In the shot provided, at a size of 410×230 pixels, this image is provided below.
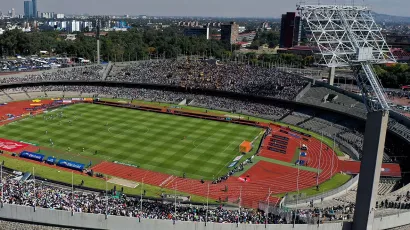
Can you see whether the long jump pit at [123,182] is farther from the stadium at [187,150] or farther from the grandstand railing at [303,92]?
the grandstand railing at [303,92]

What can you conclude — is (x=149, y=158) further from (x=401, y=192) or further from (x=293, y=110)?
(x=293, y=110)

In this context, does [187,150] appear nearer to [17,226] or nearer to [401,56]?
[17,226]

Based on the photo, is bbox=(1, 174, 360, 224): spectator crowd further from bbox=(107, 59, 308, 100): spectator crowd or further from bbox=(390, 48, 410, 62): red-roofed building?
bbox=(390, 48, 410, 62): red-roofed building

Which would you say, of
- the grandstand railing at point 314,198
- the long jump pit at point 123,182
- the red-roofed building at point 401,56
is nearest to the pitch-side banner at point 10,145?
the long jump pit at point 123,182

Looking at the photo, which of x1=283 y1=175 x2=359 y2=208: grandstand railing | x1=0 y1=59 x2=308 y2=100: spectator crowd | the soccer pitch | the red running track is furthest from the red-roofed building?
the red running track

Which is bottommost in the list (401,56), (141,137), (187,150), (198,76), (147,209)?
(187,150)

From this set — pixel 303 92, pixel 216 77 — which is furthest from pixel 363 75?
pixel 216 77
